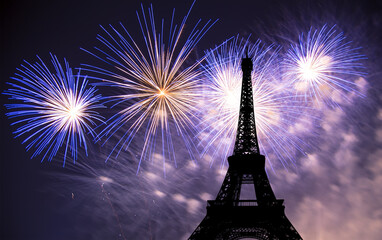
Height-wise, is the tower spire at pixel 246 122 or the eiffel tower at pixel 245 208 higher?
the tower spire at pixel 246 122

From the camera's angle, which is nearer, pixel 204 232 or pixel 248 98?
pixel 204 232

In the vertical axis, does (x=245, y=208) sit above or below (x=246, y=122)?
below

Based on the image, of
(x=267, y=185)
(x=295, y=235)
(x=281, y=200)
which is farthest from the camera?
(x=267, y=185)

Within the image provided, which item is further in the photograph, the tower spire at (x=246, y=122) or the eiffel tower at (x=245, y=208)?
the tower spire at (x=246, y=122)

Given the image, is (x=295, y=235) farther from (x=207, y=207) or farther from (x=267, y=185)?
(x=207, y=207)

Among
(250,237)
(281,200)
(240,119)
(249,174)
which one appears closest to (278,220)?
(281,200)

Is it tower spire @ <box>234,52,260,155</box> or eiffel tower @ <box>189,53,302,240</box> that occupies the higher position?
tower spire @ <box>234,52,260,155</box>

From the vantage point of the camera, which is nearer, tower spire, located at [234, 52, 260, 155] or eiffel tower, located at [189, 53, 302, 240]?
eiffel tower, located at [189, 53, 302, 240]

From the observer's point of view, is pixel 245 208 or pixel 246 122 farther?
pixel 246 122
